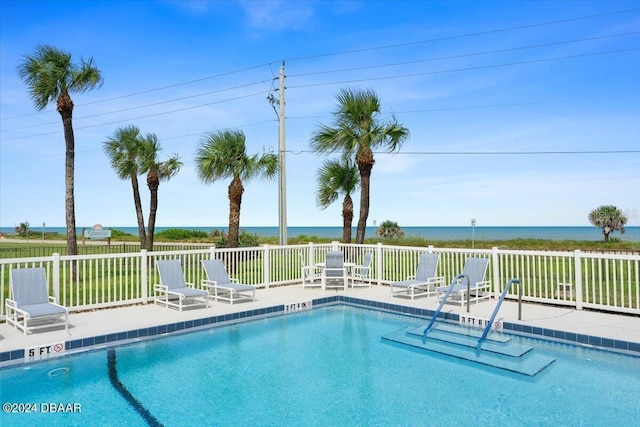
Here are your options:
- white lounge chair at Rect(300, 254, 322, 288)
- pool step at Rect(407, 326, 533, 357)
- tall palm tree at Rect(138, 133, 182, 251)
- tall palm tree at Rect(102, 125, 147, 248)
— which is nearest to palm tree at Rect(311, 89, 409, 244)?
white lounge chair at Rect(300, 254, 322, 288)

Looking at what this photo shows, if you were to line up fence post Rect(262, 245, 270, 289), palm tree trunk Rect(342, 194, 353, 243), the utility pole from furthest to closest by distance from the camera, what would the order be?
palm tree trunk Rect(342, 194, 353, 243) < the utility pole < fence post Rect(262, 245, 270, 289)

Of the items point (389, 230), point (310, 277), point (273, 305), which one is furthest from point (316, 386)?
point (389, 230)

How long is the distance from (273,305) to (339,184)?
854 cm

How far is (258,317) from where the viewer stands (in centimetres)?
758

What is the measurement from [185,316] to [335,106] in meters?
8.80

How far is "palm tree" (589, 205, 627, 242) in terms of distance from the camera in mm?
38281

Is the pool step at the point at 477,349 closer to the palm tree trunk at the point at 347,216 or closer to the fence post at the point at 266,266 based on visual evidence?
the fence post at the point at 266,266

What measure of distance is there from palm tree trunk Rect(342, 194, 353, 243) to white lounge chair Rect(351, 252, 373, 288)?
4496 millimetres

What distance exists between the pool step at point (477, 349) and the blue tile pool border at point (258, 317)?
1.87 feet

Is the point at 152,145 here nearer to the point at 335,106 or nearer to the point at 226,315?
A: the point at 335,106

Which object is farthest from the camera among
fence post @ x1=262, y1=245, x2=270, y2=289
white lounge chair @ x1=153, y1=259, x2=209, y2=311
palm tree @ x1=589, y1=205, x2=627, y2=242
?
palm tree @ x1=589, y1=205, x2=627, y2=242

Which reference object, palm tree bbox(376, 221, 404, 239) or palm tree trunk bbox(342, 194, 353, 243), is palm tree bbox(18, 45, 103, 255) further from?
palm tree bbox(376, 221, 404, 239)

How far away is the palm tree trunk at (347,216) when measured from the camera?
1534 cm

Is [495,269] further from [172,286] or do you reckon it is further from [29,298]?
[29,298]
